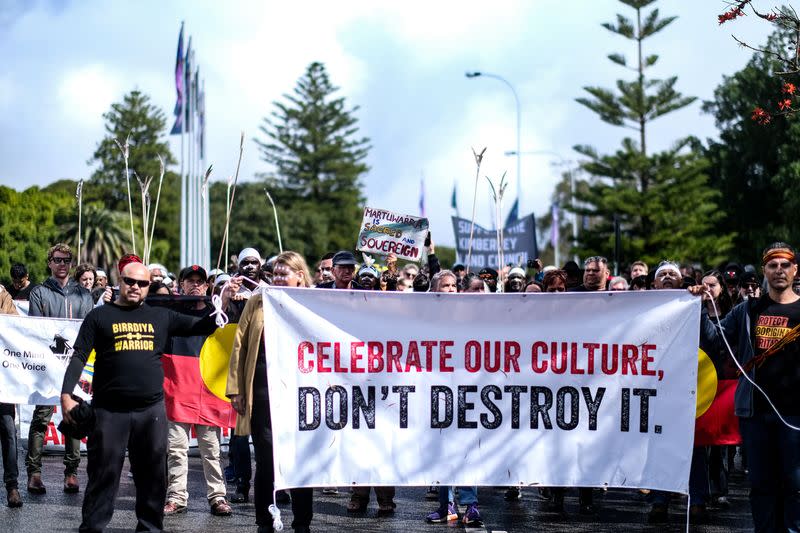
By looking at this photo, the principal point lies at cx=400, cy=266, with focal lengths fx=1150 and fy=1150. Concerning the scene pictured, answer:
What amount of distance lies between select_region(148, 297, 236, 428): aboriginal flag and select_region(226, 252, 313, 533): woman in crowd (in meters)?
1.60

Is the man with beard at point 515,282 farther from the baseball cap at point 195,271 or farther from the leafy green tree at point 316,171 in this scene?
the leafy green tree at point 316,171

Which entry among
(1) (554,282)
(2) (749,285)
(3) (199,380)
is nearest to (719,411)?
(1) (554,282)

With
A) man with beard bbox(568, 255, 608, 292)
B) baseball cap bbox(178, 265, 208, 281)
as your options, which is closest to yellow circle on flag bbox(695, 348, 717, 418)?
man with beard bbox(568, 255, 608, 292)

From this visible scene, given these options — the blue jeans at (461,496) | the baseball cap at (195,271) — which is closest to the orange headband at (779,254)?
the blue jeans at (461,496)

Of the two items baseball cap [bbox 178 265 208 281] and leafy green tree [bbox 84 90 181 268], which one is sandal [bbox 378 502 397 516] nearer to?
baseball cap [bbox 178 265 208 281]

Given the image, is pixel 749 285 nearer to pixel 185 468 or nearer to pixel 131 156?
pixel 185 468

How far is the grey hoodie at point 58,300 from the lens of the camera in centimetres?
1059

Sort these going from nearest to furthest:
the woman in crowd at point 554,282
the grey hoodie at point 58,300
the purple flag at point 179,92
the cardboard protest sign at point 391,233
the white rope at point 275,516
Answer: the white rope at point 275,516 → the woman in crowd at point 554,282 → the grey hoodie at point 58,300 → the cardboard protest sign at point 391,233 → the purple flag at point 179,92

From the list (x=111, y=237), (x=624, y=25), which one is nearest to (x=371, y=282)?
(x=624, y=25)

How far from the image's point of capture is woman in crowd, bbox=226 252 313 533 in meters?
7.17

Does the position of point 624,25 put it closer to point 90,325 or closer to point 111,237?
point 90,325

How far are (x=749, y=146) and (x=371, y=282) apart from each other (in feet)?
166

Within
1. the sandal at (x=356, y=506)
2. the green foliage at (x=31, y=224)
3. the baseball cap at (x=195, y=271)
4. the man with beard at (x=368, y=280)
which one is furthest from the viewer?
the green foliage at (x=31, y=224)

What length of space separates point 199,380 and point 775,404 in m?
4.59
